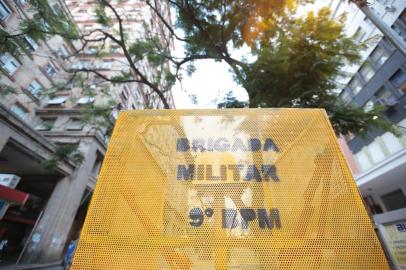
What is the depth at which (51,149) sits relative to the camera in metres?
14.6

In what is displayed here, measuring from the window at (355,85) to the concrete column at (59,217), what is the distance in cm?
2268

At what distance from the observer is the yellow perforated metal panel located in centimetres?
176

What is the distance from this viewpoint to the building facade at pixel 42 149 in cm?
1221

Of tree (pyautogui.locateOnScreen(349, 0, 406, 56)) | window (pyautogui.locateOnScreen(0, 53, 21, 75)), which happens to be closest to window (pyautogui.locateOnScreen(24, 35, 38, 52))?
window (pyautogui.locateOnScreen(0, 53, 21, 75))

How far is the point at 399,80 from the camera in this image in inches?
562

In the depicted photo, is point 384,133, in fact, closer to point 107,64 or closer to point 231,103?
point 231,103

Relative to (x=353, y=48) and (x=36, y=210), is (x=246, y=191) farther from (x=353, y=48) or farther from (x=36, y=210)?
(x=36, y=210)

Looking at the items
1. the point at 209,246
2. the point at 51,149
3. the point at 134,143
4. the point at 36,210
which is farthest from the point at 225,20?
the point at 36,210

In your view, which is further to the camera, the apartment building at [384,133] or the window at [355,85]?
the window at [355,85]

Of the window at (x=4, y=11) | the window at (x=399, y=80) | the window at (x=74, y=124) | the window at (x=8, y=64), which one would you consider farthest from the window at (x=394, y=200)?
the window at (x=4, y=11)

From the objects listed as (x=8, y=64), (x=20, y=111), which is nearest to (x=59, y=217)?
(x=20, y=111)

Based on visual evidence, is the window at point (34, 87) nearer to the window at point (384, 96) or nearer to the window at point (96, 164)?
the window at point (96, 164)

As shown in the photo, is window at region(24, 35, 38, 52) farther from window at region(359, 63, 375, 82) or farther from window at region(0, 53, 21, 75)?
window at region(359, 63, 375, 82)

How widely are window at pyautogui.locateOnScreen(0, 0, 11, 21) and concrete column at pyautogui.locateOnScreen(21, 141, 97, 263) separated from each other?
9.87 m
